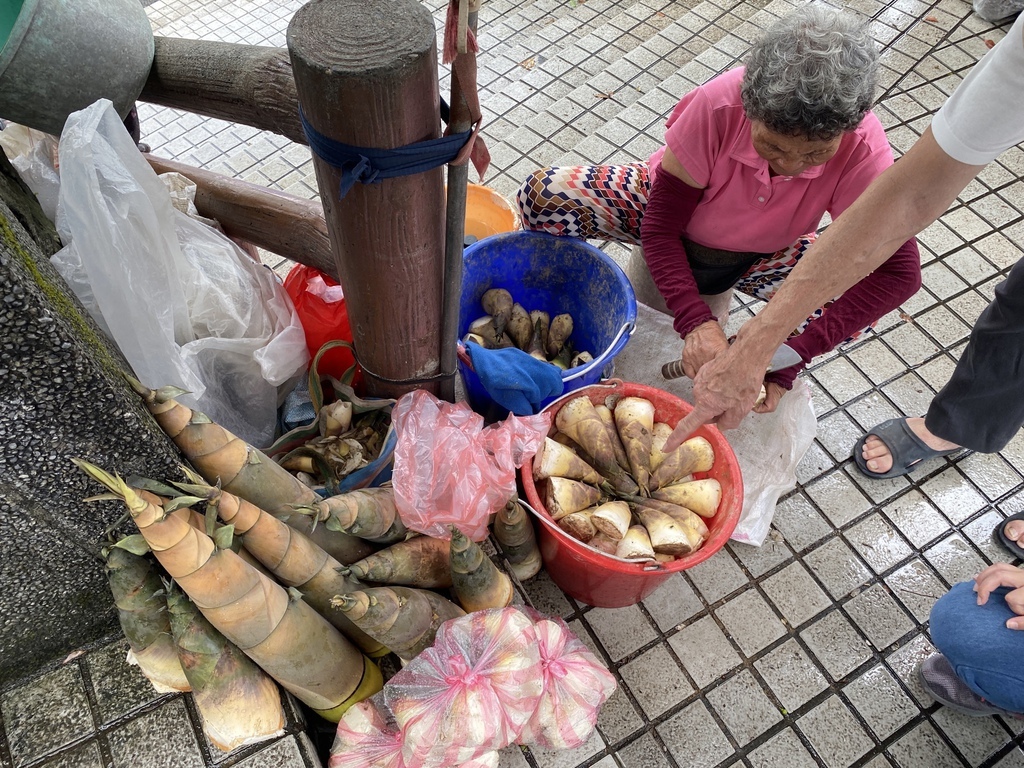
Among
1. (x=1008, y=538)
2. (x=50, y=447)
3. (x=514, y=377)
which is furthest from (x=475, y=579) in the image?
(x=1008, y=538)

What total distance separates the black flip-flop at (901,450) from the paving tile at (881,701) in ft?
2.68

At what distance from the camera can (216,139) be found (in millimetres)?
4684

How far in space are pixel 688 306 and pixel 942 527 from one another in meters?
1.41

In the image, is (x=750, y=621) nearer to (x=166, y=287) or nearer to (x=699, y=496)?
(x=699, y=496)

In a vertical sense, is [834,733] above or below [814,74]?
below

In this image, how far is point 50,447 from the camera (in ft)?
4.39

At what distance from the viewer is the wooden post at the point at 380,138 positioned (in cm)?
133

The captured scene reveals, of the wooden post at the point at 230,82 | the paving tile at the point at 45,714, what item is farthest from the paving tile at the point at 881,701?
the wooden post at the point at 230,82

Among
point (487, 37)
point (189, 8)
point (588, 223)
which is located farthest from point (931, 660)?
point (189, 8)

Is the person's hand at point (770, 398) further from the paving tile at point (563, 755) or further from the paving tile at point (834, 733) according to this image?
the paving tile at point (563, 755)

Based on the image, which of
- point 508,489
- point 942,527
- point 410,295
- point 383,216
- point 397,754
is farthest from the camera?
point 942,527

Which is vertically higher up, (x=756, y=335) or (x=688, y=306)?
(x=756, y=335)

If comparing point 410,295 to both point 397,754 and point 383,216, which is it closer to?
point 383,216

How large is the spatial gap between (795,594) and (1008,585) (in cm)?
68
